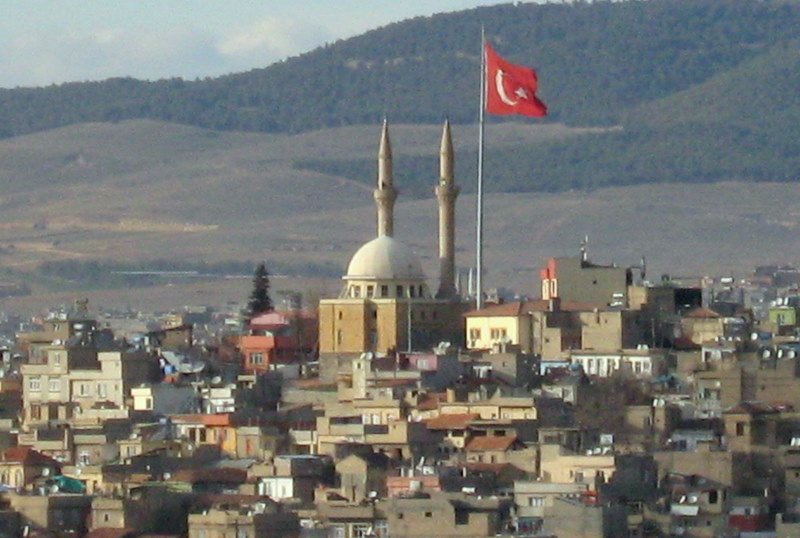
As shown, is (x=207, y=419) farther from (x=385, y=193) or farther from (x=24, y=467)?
(x=385, y=193)

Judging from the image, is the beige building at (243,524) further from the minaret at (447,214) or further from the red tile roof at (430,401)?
the minaret at (447,214)

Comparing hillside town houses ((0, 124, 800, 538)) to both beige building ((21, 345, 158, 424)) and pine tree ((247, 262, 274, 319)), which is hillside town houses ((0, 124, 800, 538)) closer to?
beige building ((21, 345, 158, 424))

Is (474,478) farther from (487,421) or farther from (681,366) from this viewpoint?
(681,366)

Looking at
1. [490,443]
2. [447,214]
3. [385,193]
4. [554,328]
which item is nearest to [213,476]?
[490,443]

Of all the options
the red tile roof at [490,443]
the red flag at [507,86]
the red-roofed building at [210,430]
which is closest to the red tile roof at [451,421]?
the red tile roof at [490,443]

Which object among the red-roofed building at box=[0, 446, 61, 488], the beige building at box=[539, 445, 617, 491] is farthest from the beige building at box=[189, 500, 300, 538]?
the red-roofed building at box=[0, 446, 61, 488]

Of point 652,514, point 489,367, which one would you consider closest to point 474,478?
point 652,514
